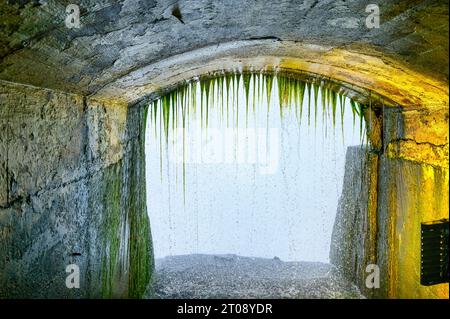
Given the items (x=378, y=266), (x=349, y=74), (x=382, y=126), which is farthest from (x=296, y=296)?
(x=349, y=74)

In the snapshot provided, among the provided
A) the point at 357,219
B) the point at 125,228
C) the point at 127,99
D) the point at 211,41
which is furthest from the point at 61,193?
the point at 357,219

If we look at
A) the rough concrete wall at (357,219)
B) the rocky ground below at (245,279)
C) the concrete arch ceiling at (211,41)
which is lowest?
the rocky ground below at (245,279)

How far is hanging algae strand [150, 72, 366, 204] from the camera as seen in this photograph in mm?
3881

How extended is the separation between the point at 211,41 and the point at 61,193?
51.6 inches

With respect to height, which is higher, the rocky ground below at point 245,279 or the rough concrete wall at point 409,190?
the rough concrete wall at point 409,190

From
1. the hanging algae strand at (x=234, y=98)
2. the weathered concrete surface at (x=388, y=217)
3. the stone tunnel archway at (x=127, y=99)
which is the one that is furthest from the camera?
the hanging algae strand at (x=234, y=98)

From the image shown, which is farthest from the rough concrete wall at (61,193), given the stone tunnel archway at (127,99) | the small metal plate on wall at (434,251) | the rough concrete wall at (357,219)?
the rough concrete wall at (357,219)

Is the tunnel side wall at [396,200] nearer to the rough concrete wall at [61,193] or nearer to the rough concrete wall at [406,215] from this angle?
the rough concrete wall at [406,215]

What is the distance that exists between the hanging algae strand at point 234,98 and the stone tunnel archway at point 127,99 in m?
0.33

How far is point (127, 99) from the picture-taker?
3354mm

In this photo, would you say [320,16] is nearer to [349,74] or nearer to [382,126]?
[349,74]

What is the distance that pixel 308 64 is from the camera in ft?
10.4

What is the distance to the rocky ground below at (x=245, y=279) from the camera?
167 inches

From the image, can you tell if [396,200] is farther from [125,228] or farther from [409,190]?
[125,228]
